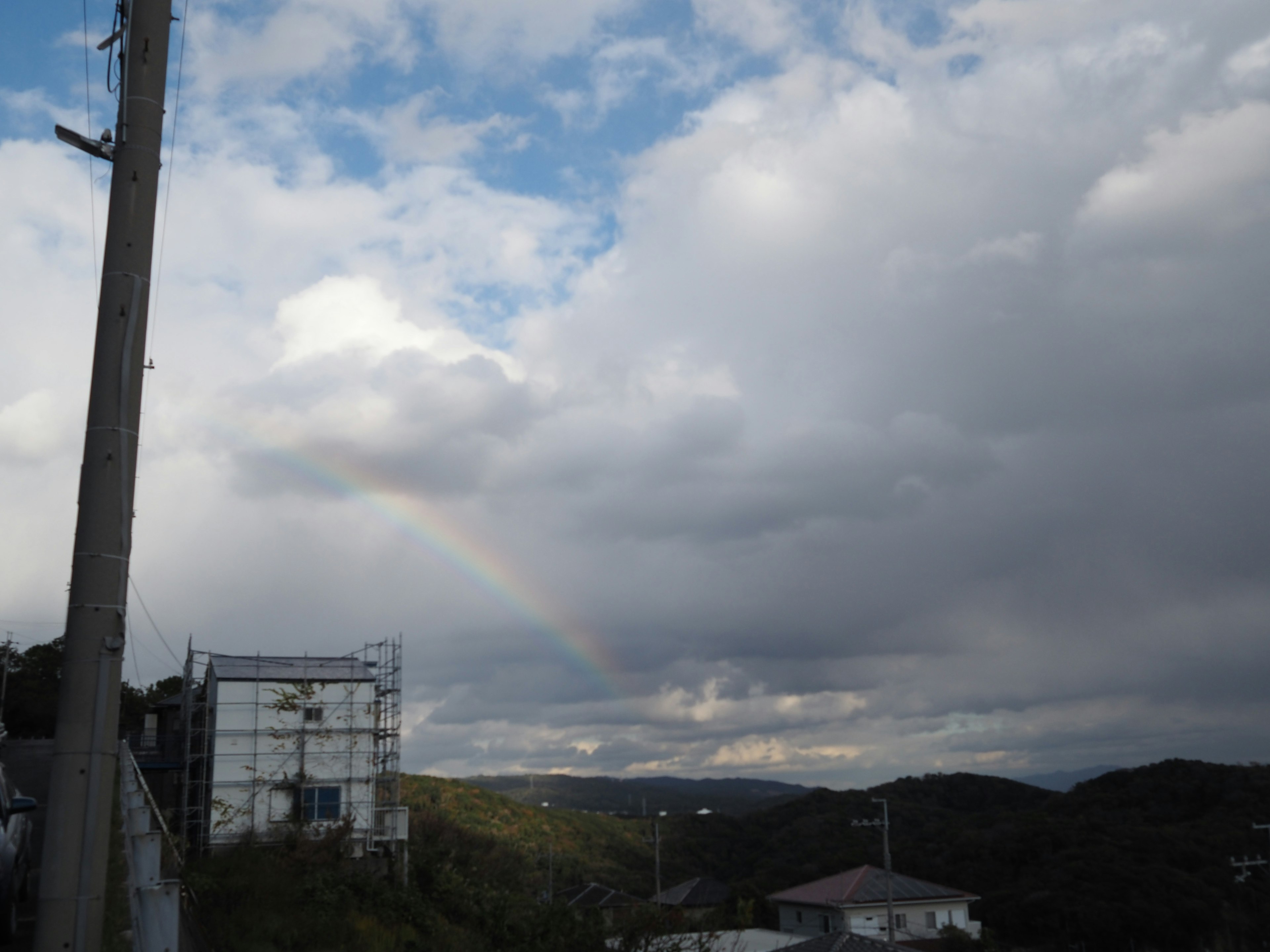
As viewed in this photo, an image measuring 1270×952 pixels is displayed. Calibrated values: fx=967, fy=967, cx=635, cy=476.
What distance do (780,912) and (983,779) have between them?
6748 cm

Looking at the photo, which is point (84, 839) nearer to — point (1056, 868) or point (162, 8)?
point (162, 8)

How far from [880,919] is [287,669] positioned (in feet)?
111

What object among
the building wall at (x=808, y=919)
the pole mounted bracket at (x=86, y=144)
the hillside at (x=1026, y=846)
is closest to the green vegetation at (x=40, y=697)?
the hillside at (x=1026, y=846)

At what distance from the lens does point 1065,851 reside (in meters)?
63.8

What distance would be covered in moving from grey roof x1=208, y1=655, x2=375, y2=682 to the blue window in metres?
4.55

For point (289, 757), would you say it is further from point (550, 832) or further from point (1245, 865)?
point (550, 832)

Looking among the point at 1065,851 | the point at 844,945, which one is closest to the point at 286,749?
the point at 844,945

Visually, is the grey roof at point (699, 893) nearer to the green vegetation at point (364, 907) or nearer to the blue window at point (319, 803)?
the green vegetation at point (364, 907)

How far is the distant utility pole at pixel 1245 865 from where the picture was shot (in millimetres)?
49281

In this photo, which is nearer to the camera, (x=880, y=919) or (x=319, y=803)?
(x=319, y=803)

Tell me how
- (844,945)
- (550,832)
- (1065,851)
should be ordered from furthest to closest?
(550,832) → (1065,851) → (844,945)

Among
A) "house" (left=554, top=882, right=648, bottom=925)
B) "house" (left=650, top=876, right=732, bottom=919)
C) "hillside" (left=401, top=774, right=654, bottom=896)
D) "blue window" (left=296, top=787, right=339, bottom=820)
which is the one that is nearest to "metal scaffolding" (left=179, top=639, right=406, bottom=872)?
"blue window" (left=296, top=787, right=339, bottom=820)

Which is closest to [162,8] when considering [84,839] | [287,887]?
[84,839]

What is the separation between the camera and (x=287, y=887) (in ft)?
69.6
